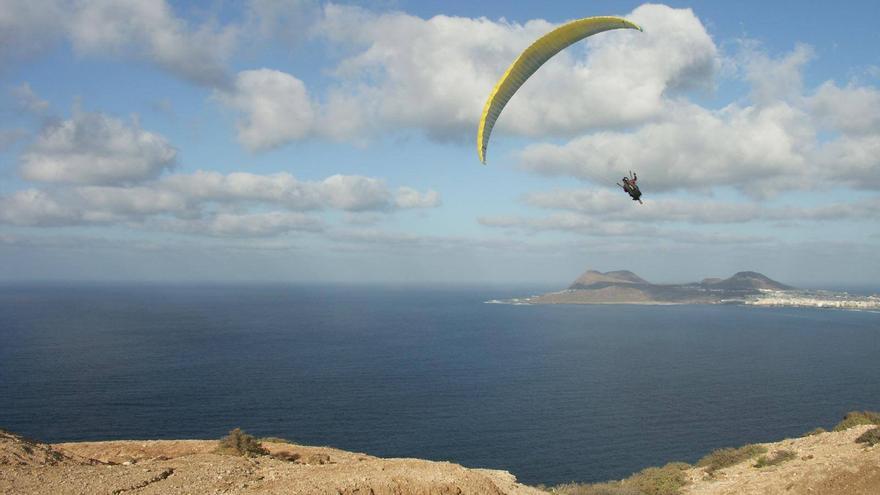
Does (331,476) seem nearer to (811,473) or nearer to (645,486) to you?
(645,486)

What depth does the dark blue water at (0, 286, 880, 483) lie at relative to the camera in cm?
5356

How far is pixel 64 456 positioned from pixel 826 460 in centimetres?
2933

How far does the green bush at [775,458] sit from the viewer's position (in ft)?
73.8

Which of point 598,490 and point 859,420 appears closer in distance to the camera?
point 598,490

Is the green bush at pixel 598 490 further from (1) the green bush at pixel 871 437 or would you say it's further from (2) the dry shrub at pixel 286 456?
(2) the dry shrub at pixel 286 456

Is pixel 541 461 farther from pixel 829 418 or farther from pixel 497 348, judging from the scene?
pixel 497 348

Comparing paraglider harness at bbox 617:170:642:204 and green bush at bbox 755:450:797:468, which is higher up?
paraglider harness at bbox 617:170:642:204

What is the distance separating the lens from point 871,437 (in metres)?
21.6

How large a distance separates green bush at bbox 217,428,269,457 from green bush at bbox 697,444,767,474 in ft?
67.1

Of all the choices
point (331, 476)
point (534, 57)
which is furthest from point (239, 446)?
point (534, 57)

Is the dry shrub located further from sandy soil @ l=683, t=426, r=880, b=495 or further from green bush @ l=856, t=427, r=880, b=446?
green bush @ l=856, t=427, r=880, b=446

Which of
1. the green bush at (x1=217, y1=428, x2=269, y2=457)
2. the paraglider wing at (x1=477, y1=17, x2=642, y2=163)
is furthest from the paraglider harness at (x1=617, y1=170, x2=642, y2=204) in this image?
the green bush at (x1=217, y1=428, x2=269, y2=457)

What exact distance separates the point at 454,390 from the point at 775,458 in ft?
187

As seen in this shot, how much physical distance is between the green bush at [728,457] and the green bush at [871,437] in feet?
13.3
